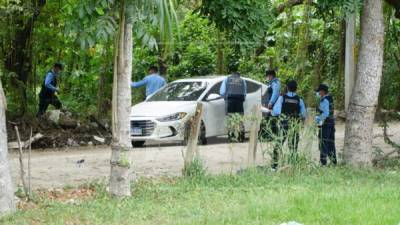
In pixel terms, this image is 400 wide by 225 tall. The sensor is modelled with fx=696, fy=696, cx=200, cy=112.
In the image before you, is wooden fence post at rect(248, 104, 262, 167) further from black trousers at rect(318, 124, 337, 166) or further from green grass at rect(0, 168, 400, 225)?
black trousers at rect(318, 124, 337, 166)

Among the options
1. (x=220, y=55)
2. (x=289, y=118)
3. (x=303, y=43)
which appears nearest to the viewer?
(x=289, y=118)

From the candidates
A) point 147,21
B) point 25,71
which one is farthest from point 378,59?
point 25,71

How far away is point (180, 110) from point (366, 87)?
5.38 m

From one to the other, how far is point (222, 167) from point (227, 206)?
15.4 feet

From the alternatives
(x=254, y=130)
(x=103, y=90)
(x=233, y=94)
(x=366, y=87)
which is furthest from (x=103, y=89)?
(x=366, y=87)

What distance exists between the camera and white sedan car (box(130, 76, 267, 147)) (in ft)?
52.6

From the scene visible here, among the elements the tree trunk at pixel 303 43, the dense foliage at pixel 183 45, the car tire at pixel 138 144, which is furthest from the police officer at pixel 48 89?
the tree trunk at pixel 303 43

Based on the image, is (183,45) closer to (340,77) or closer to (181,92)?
(340,77)

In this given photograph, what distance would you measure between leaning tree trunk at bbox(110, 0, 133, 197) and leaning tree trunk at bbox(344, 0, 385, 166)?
4604mm

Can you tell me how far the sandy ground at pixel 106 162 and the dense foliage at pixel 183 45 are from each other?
2.23 metres

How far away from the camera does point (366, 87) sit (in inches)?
474

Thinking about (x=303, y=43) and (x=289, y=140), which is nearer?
(x=289, y=140)

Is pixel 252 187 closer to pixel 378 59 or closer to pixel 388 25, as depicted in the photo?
pixel 378 59

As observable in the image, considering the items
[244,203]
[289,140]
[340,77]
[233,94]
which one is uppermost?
[340,77]
